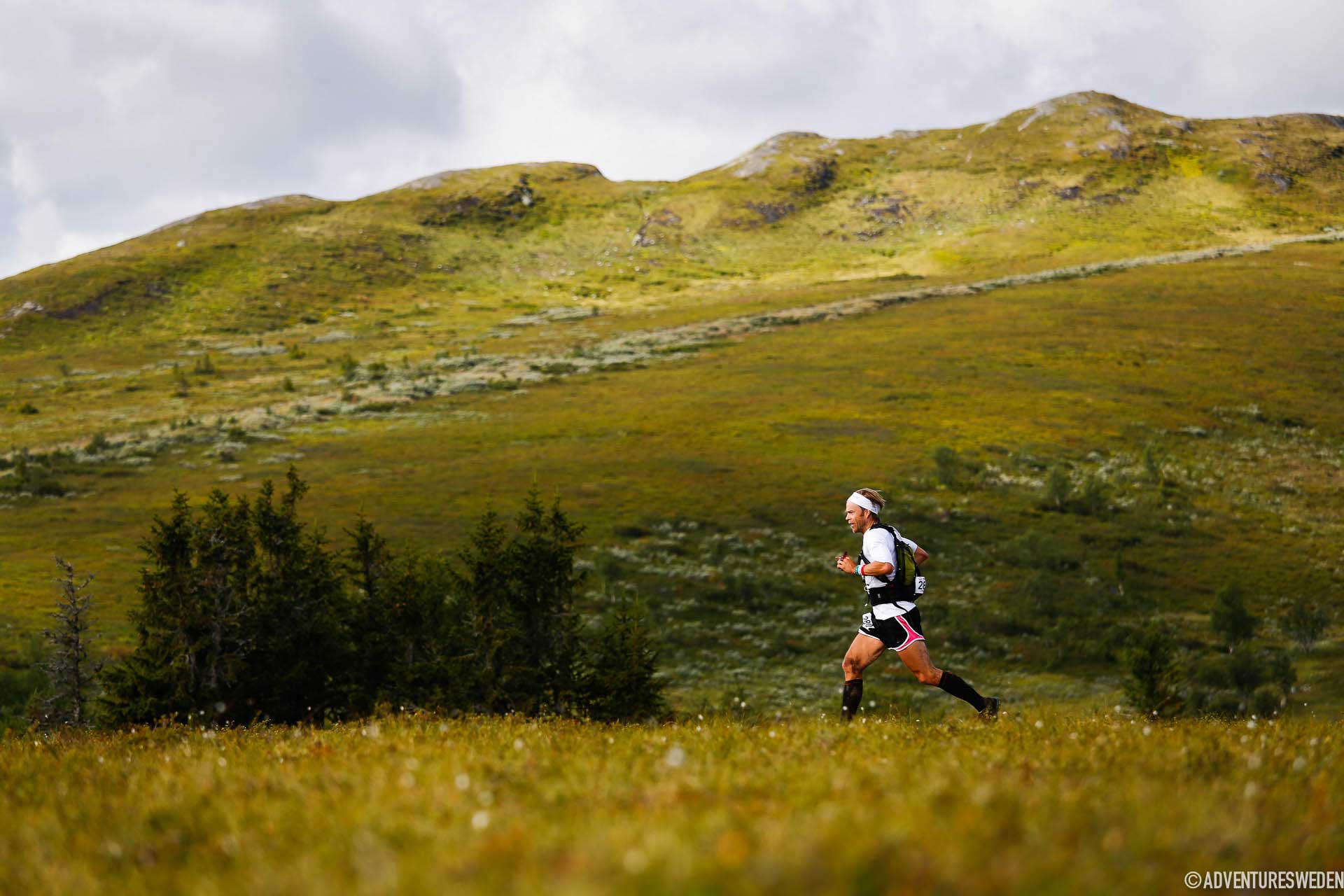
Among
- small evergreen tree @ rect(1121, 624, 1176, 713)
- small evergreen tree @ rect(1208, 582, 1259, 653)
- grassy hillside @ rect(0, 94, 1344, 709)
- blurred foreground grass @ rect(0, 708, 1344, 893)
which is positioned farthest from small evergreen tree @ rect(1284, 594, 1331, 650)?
blurred foreground grass @ rect(0, 708, 1344, 893)

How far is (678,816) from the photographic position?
10.7 feet

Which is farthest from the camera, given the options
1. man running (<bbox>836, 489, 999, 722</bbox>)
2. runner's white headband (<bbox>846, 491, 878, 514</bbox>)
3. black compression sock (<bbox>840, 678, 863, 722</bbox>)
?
black compression sock (<bbox>840, 678, 863, 722</bbox>)

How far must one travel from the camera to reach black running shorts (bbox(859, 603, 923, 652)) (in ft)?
31.3

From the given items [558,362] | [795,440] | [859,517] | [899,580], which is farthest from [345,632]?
[558,362]

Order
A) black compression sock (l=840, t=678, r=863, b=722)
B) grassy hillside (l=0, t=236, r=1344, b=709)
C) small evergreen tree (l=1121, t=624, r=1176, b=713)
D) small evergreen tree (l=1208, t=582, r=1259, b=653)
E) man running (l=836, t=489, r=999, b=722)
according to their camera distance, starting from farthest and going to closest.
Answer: grassy hillside (l=0, t=236, r=1344, b=709), small evergreen tree (l=1208, t=582, r=1259, b=653), small evergreen tree (l=1121, t=624, r=1176, b=713), black compression sock (l=840, t=678, r=863, b=722), man running (l=836, t=489, r=999, b=722)

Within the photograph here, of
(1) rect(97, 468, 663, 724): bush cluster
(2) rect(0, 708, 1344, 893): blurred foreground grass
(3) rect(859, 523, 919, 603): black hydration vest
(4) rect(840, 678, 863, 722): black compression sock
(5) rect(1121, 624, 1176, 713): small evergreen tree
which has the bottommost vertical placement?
(5) rect(1121, 624, 1176, 713): small evergreen tree

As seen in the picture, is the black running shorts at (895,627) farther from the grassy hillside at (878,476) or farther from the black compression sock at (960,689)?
the grassy hillside at (878,476)

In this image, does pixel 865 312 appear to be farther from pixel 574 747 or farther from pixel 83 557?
pixel 574 747

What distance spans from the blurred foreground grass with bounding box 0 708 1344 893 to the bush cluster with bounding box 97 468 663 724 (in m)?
15.2

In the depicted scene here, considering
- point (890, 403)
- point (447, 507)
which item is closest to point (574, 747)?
point (447, 507)

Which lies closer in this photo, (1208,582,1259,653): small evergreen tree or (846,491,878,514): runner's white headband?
(846,491,878,514): runner's white headband

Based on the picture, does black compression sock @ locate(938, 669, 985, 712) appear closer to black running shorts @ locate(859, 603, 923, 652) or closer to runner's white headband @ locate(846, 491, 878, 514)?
black running shorts @ locate(859, 603, 923, 652)

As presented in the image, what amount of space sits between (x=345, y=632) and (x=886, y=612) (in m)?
18.8

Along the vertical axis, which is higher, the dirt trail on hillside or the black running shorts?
the dirt trail on hillside
